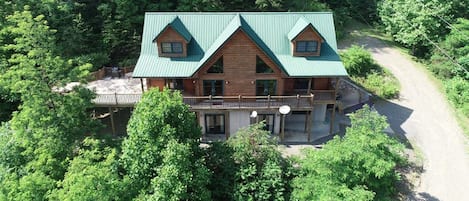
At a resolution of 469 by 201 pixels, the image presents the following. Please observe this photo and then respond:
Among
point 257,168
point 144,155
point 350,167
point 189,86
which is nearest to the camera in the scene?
point 144,155

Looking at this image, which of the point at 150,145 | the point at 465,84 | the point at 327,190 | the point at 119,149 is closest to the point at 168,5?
the point at 119,149

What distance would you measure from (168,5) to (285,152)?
19.2 meters

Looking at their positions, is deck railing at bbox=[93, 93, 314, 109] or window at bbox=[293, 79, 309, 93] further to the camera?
window at bbox=[293, 79, 309, 93]

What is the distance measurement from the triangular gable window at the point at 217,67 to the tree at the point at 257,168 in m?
6.59

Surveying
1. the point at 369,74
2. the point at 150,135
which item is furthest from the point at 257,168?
the point at 369,74

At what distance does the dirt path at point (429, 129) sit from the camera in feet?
82.6

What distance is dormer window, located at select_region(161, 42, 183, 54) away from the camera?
27.1 meters

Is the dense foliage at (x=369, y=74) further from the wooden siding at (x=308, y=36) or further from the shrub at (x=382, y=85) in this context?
the wooden siding at (x=308, y=36)

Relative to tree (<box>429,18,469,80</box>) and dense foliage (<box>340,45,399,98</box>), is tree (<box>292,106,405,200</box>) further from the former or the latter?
tree (<box>429,18,469,80</box>)

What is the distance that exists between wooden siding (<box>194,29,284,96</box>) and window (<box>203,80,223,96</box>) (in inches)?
14.0

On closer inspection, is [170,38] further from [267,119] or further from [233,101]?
[267,119]

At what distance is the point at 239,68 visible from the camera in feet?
88.3

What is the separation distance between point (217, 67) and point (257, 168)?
8.48 m

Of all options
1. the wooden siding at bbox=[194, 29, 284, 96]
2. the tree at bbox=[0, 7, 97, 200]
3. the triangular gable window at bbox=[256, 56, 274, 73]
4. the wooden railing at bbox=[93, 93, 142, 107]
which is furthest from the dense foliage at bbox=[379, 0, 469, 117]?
the tree at bbox=[0, 7, 97, 200]
